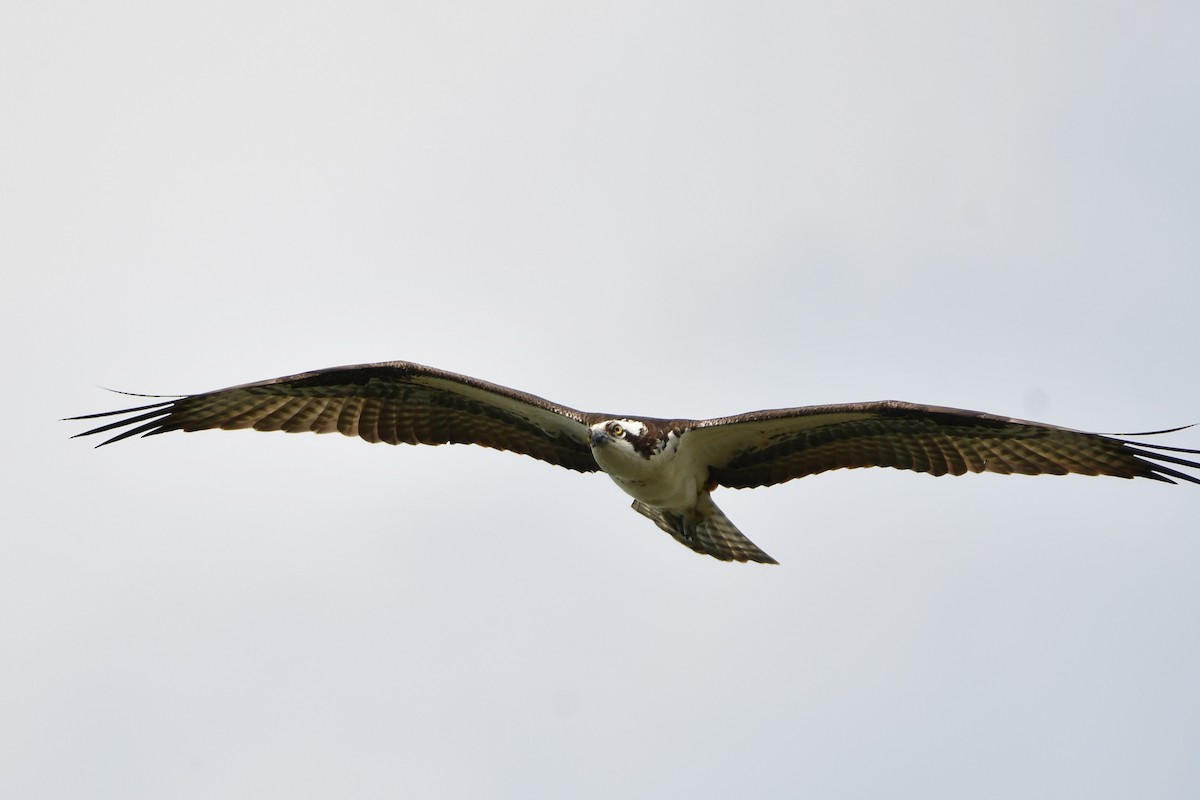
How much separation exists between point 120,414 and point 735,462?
5031 millimetres

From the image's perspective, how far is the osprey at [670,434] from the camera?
1215cm

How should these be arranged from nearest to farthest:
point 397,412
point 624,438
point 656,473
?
point 624,438 → point 656,473 → point 397,412

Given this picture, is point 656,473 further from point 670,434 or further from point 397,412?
point 397,412

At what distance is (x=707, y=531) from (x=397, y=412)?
2829 mm

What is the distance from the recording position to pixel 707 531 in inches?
520

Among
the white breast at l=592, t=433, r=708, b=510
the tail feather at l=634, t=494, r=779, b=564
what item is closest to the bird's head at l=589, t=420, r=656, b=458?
the white breast at l=592, t=433, r=708, b=510

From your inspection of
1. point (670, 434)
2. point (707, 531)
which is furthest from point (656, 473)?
point (707, 531)

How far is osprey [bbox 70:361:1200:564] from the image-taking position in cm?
1215

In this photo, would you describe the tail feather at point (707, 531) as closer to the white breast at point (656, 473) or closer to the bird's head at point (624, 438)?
the white breast at point (656, 473)

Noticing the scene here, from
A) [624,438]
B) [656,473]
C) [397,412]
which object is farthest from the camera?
[397,412]

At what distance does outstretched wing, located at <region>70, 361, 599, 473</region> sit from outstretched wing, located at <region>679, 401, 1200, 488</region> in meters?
1.23

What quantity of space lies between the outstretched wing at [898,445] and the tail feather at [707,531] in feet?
0.96

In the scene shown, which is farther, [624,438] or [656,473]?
[656,473]

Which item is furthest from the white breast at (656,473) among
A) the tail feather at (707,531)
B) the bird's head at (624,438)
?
the tail feather at (707,531)
